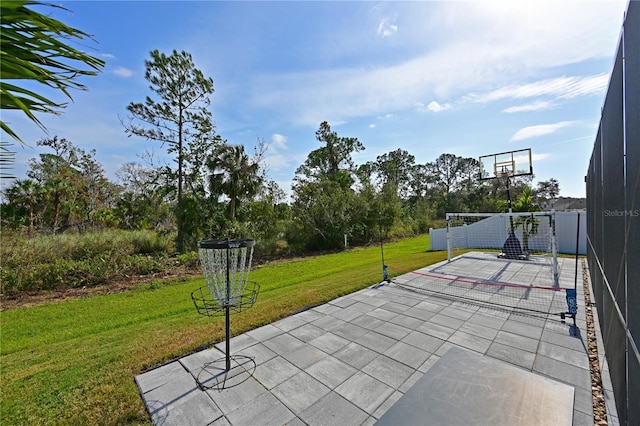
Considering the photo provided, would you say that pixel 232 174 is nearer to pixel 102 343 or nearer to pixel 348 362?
pixel 102 343

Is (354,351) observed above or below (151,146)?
below

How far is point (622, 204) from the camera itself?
5.49 feet

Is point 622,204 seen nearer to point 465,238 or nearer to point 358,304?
point 358,304

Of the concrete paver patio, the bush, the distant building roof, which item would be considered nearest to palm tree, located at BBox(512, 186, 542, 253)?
the concrete paver patio

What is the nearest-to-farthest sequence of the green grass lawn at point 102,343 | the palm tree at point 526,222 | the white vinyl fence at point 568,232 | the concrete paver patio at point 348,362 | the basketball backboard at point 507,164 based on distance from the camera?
the concrete paver patio at point 348,362 < the green grass lawn at point 102,343 < the palm tree at point 526,222 < the white vinyl fence at point 568,232 < the basketball backboard at point 507,164

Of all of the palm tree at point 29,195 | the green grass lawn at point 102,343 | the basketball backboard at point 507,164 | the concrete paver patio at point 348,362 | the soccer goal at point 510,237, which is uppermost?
the basketball backboard at point 507,164

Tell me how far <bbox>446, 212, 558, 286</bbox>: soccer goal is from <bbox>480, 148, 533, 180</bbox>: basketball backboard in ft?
5.48

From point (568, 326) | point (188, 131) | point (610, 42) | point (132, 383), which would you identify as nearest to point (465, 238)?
point (568, 326)

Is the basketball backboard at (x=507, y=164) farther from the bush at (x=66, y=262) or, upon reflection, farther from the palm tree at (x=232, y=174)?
the bush at (x=66, y=262)

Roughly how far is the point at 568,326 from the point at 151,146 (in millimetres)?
14890

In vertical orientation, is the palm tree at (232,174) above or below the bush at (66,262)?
above

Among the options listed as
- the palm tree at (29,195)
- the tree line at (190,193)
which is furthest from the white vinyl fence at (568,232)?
the palm tree at (29,195)

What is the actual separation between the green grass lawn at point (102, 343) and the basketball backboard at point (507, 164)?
7218 mm

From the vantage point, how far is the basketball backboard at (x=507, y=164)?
9562 mm
